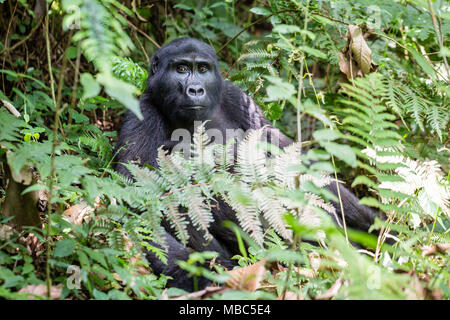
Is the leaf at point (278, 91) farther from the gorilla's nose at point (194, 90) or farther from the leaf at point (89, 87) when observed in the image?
the gorilla's nose at point (194, 90)

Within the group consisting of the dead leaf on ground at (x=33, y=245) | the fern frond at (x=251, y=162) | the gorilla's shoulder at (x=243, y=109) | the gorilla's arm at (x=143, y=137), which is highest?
the gorilla's shoulder at (x=243, y=109)

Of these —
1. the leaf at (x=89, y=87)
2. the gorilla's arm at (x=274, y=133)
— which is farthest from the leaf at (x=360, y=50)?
the leaf at (x=89, y=87)

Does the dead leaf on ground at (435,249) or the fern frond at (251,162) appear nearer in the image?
the fern frond at (251,162)

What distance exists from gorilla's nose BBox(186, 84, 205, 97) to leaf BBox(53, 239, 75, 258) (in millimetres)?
1890

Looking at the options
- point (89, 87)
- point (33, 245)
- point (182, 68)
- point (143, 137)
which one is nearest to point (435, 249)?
point (89, 87)

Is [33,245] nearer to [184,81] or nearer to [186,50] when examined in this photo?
[184,81]

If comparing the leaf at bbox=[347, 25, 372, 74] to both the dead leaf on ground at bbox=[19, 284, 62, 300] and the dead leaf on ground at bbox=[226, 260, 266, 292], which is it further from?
the dead leaf on ground at bbox=[19, 284, 62, 300]

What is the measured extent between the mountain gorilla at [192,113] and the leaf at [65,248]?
1284 mm

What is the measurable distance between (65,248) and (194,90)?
1975mm

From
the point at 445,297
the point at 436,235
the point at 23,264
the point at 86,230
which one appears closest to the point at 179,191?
the point at 86,230

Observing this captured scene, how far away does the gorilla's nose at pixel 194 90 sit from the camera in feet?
12.5

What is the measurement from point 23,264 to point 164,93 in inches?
83.2
